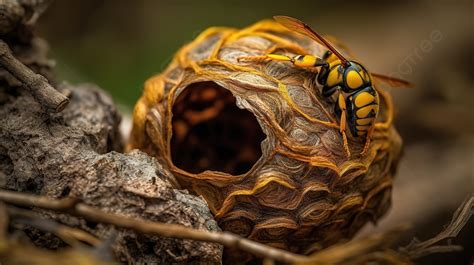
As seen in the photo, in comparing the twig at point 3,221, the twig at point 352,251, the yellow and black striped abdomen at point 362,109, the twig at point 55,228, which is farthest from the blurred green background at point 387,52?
the twig at point 3,221

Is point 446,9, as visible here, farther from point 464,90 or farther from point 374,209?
point 374,209

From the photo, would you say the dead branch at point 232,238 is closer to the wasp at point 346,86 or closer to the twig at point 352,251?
the twig at point 352,251

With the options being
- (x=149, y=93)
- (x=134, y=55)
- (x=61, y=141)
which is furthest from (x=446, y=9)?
(x=61, y=141)

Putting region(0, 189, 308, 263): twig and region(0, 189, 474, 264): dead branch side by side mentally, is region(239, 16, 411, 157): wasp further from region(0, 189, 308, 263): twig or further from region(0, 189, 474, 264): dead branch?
region(0, 189, 308, 263): twig

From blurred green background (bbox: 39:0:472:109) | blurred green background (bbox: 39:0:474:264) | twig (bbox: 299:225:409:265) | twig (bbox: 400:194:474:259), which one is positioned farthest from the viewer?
blurred green background (bbox: 39:0:472:109)

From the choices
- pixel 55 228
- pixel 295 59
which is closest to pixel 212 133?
pixel 295 59

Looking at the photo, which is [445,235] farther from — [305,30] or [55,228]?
[55,228]

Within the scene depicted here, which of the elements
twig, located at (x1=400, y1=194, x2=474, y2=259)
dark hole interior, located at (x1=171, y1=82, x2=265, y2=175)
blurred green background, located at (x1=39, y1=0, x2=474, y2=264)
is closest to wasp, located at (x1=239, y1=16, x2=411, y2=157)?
twig, located at (x1=400, y1=194, x2=474, y2=259)
